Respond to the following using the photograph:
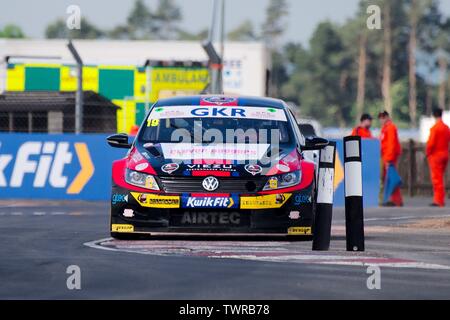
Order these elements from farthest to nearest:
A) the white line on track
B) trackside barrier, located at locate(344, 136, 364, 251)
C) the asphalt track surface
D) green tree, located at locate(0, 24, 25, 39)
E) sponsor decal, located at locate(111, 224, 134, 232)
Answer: green tree, located at locate(0, 24, 25, 39) → sponsor decal, located at locate(111, 224, 134, 232) → trackside barrier, located at locate(344, 136, 364, 251) → the white line on track → the asphalt track surface

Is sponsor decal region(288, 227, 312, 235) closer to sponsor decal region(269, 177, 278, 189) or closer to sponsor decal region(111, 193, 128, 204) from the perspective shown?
sponsor decal region(269, 177, 278, 189)

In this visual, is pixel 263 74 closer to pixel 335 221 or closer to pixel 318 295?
pixel 335 221

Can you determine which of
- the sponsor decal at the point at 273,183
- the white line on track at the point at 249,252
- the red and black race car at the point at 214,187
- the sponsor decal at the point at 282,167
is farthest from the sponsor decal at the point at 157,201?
the sponsor decal at the point at 282,167

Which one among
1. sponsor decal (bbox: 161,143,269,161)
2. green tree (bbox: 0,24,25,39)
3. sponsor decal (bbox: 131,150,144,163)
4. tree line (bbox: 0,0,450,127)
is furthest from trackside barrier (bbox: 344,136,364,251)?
green tree (bbox: 0,24,25,39)

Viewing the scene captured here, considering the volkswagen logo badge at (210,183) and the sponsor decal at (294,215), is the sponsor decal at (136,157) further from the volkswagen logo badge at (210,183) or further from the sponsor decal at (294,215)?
the sponsor decal at (294,215)

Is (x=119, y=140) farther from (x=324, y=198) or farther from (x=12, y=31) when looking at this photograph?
(x=12, y=31)

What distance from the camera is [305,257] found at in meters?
11.3

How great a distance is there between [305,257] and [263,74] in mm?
31214

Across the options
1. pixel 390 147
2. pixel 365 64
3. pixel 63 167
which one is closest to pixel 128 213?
pixel 63 167

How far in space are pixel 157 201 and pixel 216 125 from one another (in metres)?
1.43

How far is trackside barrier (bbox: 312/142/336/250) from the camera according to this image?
40.9 feet

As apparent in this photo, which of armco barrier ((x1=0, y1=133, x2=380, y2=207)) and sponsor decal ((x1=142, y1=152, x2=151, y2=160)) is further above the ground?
sponsor decal ((x1=142, y1=152, x2=151, y2=160))

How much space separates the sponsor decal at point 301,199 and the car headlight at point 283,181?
124mm
